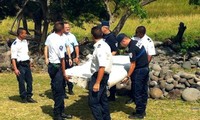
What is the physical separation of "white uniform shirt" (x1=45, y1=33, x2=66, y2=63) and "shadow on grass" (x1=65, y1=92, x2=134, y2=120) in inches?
62.1

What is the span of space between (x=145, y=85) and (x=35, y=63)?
9.74 metres

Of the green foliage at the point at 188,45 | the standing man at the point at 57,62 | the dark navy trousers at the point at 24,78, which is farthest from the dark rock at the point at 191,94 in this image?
the green foliage at the point at 188,45

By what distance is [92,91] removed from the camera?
8438 millimetres

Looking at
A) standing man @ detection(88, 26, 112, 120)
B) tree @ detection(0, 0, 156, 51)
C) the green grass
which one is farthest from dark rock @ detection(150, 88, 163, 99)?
tree @ detection(0, 0, 156, 51)

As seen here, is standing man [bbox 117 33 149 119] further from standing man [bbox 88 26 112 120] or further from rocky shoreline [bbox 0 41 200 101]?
rocky shoreline [bbox 0 41 200 101]

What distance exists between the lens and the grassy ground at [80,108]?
10.1 m

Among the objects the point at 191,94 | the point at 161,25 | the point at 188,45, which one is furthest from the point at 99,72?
the point at 161,25

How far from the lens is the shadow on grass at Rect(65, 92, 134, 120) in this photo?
10161 mm

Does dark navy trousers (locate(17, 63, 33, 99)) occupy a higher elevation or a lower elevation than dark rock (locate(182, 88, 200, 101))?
higher

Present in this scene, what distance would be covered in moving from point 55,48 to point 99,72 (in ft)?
4.80

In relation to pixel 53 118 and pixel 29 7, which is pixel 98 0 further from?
pixel 53 118

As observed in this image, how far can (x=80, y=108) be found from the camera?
425 inches

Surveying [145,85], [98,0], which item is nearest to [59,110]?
[145,85]

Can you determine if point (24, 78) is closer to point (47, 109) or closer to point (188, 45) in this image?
point (47, 109)
